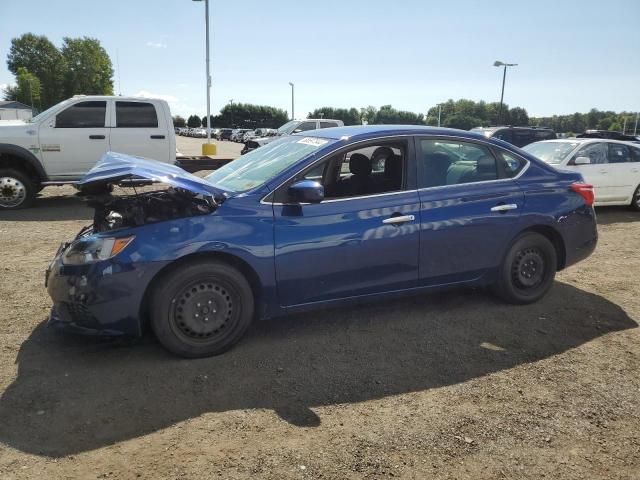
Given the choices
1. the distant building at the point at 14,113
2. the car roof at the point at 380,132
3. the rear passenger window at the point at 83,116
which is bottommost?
the car roof at the point at 380,132

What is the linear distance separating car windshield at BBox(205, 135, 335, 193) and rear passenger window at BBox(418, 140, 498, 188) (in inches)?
34.5

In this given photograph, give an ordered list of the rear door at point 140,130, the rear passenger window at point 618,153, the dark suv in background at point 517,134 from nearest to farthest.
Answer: the rear passenger window at point 618,153
the rear door at point 140,130
the dark suv in background at point 517,134

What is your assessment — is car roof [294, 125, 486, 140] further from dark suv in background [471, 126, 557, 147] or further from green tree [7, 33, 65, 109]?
green tree [7, 33, 65, 109]

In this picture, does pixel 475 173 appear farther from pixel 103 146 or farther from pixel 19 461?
pixel 103 146

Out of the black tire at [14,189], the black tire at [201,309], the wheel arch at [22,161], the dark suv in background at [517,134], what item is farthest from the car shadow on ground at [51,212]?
the dark suv in background at [517,134]

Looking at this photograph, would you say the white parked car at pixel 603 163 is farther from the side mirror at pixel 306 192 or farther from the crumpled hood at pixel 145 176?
the crumpled hood at pixel 145 176

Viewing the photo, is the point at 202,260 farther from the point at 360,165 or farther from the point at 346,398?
the point at 360,165

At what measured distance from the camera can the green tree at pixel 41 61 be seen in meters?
104

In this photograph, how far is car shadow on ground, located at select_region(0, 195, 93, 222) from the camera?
902 cm

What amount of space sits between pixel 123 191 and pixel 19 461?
10.3 feet

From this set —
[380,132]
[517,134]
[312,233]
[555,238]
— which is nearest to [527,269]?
[555,238]

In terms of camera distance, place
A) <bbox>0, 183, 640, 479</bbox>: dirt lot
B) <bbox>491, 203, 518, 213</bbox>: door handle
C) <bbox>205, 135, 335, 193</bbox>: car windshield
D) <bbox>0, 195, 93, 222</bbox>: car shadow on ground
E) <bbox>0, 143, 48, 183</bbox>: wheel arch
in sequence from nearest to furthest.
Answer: <bbox>0, 183, 640, 479</bbox>: dirt lot → <bbox>205, 135, 335, 193</bbox>: car windshield → <bbox>491, 203, 518, 213</bbox>: door handle → <bbox>0, 195, 93, 222</bbox>: car shadow on ground → <bbox>0, 143, 48, 183</bbox>: wheel arch

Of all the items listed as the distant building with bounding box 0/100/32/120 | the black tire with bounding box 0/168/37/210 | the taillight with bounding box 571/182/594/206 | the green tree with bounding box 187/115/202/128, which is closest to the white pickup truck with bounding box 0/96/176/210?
the black tire with bounding box 0/168/37/210

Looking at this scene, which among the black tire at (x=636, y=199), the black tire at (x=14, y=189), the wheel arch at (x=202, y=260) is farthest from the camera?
the black tire at (x=636, y=199)
